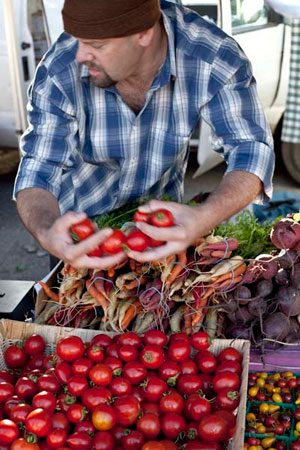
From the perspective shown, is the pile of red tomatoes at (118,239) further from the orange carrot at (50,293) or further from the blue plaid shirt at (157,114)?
the orange carrot at (50,293)

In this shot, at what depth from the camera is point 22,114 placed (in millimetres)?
6012

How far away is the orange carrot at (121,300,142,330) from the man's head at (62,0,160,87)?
2.79 ft

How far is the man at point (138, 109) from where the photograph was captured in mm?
2273

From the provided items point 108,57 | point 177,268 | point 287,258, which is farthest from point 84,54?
point 287,258

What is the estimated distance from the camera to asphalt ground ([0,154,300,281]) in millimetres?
5285

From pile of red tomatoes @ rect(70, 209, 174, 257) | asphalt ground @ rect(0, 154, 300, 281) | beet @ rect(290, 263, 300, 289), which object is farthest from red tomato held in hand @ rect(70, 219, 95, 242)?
asphalt ground @ rect(0, 154, 300, 281)

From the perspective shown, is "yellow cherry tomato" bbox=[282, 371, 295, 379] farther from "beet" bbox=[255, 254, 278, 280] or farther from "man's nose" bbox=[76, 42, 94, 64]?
"man's nose" bbox=[76, 42, 94, 64]

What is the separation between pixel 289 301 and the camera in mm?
2527

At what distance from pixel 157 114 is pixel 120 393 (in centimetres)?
114

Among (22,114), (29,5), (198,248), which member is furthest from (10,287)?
(29,5)

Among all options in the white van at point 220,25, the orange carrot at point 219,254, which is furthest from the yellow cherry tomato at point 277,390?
the white van at point 220,25

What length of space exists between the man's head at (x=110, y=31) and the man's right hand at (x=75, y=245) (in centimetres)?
60

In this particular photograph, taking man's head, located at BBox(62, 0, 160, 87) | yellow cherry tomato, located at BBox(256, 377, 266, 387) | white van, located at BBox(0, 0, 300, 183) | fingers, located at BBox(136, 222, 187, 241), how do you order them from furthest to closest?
white van, located at BBox(0, 0, 300, 183) < yellow cherry tomato, located at BBox(256, 377, 266, 387) < man's head, located at BBox(62, 0, 160, 87) < fingers, located at BBox(136, 222, 187, 241)

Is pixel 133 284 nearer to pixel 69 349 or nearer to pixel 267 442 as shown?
pixel 69 349
